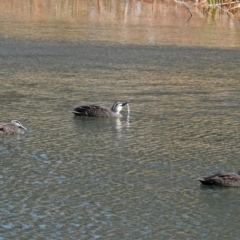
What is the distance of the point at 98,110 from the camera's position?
31.7ft

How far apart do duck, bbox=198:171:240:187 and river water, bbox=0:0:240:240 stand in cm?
6

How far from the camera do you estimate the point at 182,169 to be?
7.48 m

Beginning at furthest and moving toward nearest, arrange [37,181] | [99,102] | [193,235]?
[99,102] < [37,181] < [193,235]

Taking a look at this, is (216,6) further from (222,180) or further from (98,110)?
(222,180)

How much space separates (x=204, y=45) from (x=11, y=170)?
29.9ft

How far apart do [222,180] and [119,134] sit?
2.11m

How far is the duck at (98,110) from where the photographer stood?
963 cm

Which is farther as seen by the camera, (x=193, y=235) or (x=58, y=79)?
(x=58, y=79)

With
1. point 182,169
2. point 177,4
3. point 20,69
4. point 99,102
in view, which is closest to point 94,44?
point 20,69

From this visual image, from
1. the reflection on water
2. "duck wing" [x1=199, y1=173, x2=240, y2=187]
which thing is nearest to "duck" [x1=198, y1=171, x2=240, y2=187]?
"duck wing" [x1=199, y1=173, x2=240, y2=187]

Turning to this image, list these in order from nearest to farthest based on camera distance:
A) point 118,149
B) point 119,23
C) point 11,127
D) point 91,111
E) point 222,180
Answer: point 222,180 < point 118,149 < point 11,127 < point 91,111 < point 119,23

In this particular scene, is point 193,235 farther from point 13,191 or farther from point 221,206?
point 13,191

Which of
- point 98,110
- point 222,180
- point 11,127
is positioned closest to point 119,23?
point 98,110

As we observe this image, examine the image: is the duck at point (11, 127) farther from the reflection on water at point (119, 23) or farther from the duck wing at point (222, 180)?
the reflection on water at point (119, 23)
